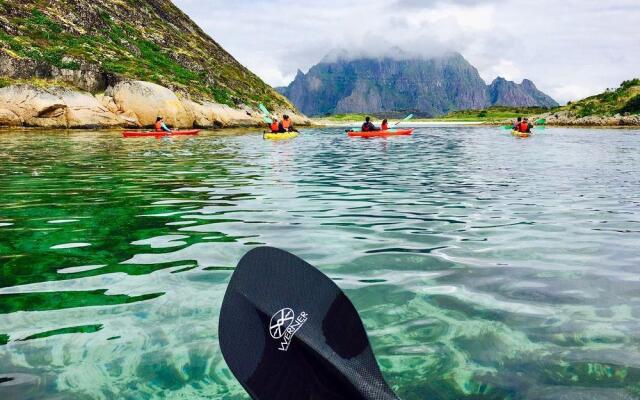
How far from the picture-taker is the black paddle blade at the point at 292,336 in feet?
8.80

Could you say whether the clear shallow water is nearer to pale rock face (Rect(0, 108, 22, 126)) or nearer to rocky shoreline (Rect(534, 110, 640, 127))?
pale rock face (Rect(0, 108, 22, 126))

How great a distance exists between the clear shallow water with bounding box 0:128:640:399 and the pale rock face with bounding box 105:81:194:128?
34.8 meters

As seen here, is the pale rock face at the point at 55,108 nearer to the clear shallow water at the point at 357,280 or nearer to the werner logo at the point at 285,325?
the clear shallow water at the point at 357,280

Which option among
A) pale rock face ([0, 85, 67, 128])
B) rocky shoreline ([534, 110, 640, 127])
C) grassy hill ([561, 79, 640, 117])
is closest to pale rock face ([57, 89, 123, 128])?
pale rock face ([0, 85, 67, 128])

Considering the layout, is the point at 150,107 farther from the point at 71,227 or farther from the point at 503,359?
the point at 503,359

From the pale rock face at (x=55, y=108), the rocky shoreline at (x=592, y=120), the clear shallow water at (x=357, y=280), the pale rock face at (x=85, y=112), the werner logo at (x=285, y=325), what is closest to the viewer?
the werner logo at (x=285, y=325)

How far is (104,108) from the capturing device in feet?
143

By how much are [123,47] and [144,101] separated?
16832 mm

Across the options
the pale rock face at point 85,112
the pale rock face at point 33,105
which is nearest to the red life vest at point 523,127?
the pale rock face at point 85,112

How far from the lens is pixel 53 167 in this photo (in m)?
15.5

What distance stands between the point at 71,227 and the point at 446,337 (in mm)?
6091

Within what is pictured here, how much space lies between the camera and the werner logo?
282 cm

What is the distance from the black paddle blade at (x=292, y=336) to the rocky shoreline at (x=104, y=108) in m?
42.6

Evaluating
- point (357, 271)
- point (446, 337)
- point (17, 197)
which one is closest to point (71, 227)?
point (17, 197)
